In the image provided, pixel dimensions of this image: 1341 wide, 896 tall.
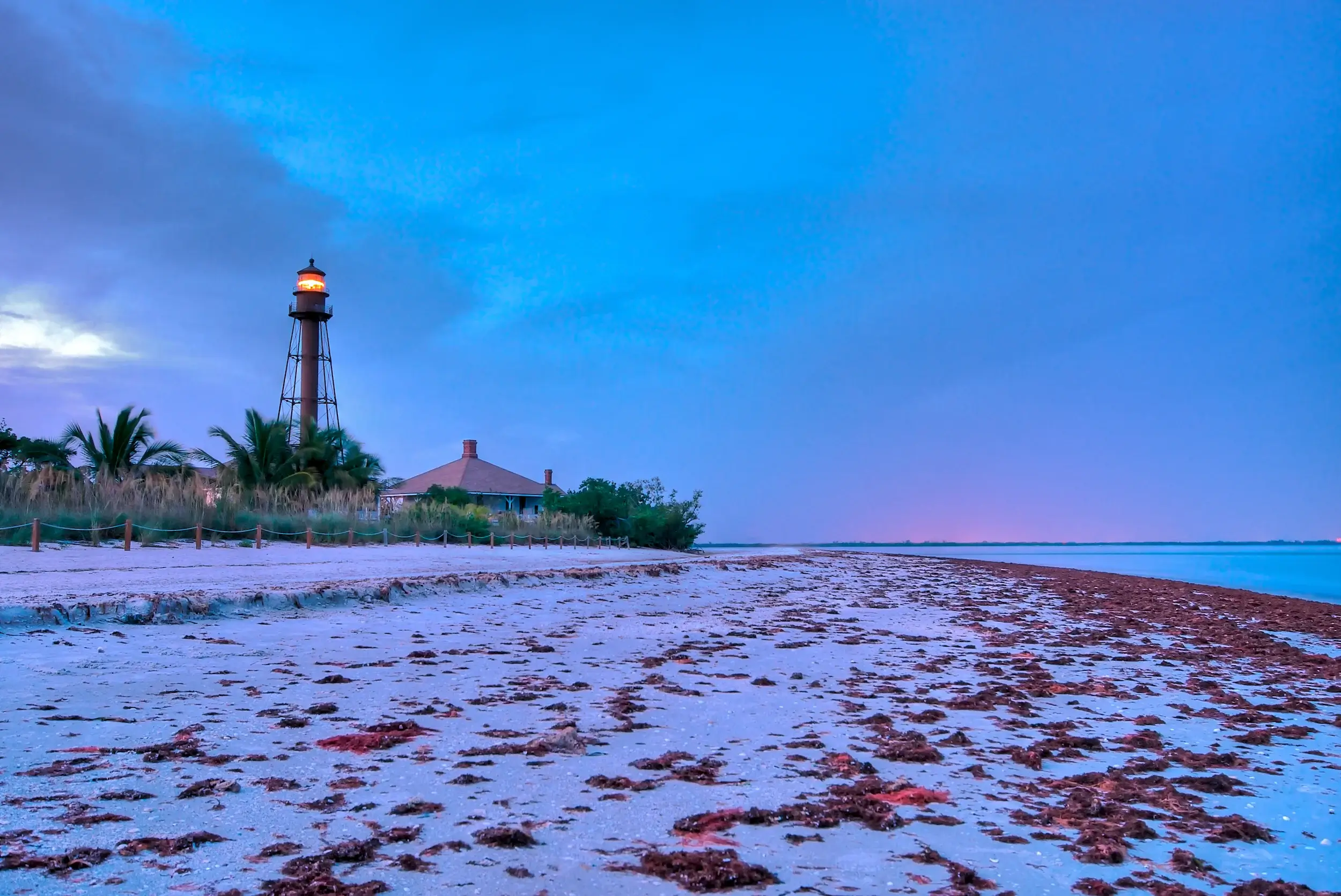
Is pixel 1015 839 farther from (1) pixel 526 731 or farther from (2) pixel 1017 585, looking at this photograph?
(2) pixel 1017 585

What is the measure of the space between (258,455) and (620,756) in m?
26.5

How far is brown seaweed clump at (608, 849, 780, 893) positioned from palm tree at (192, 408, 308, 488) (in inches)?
1022

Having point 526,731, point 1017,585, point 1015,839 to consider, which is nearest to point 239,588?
point 526,731

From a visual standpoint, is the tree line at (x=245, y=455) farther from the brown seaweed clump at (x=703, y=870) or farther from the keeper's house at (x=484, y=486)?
the brown seaweed clump at (x=703, y=870)

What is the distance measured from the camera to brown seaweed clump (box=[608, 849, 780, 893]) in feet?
7.27

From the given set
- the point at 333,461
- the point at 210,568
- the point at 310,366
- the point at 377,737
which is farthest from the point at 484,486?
the point at 377,737

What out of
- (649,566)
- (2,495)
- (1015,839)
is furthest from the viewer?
(649,566)

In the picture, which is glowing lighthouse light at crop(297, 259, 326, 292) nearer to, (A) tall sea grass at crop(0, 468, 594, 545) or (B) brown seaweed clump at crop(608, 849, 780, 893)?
(A) tall sea grass at crop(0, 468, 594, 545)

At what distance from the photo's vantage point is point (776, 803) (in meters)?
2.91

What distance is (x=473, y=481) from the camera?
1736 inches

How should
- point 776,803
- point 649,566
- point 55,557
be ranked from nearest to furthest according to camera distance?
point 776,803, point 55,557, point 649,566

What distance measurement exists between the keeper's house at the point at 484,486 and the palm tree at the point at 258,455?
14768mm

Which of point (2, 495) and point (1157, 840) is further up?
point (2, 495)

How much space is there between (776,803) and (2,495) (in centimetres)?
1622
